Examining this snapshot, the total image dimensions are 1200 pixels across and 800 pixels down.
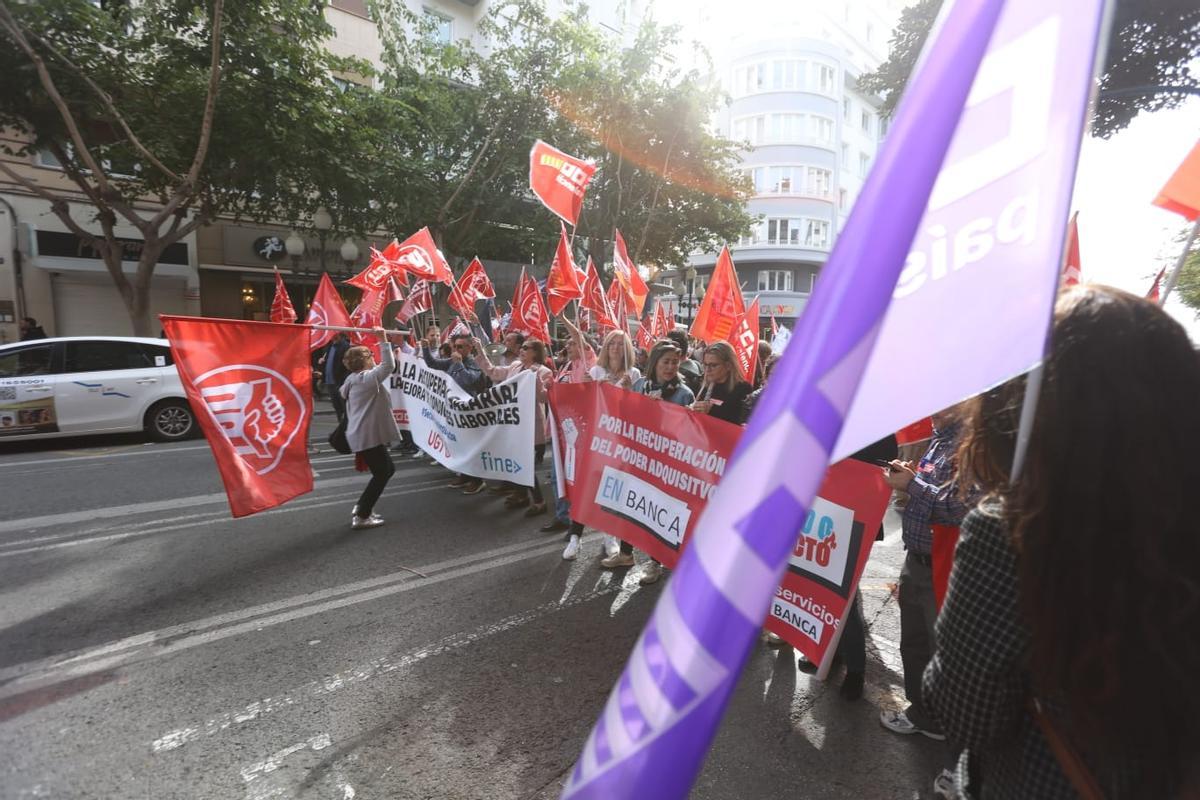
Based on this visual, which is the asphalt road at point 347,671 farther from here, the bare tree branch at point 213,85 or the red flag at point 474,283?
the bare tree branch at point 213,85

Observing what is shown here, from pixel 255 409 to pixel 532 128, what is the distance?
15.3m

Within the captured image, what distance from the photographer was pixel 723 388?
4.63 m

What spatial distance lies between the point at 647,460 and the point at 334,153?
44.6ft

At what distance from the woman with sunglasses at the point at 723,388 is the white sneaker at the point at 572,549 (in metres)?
1.74

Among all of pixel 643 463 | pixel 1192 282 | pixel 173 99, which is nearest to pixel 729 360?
pixel 643 463

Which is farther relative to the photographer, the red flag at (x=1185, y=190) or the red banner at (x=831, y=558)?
the red banner at (x=831, y=558)

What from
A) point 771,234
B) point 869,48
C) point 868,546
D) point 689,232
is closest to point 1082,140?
point 868,546

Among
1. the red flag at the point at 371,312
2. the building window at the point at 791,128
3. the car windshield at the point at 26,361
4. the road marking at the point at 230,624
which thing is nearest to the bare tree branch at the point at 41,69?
the car windshield at the point at 26,361

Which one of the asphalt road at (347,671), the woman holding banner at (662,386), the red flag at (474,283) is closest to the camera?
the asphalt road at (347,671)

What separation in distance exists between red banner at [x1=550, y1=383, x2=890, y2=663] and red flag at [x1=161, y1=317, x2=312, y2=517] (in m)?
2.13

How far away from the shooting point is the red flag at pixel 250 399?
4.67 metres

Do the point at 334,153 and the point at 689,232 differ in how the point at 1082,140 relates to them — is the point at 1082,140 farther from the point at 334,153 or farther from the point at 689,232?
the point at 689,232

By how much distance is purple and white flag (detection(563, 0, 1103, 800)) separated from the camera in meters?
0.85

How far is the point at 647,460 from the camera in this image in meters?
4.45
